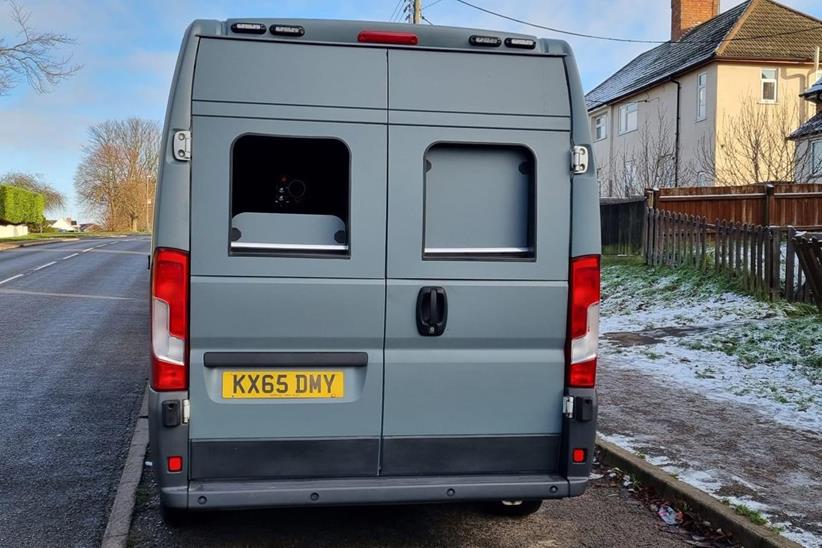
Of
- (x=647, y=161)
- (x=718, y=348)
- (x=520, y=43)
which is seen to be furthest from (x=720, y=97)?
(x=520, y=43)

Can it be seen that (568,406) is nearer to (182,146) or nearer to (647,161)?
(182,146)

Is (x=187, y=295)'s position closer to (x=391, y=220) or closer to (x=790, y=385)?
(x=391, y=220)

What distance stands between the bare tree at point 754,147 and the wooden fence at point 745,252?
395 inches

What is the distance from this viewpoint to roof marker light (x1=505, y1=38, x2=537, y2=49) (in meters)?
3.74

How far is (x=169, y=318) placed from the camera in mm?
3461

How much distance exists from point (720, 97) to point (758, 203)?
13181 millimetres

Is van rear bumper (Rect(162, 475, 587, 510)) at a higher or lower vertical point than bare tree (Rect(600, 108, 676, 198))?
lower

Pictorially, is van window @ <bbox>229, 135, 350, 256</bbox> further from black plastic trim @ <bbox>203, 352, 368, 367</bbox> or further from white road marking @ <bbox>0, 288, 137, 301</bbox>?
white road marking @ <bbox>0, 288, 137, 301</bbox>

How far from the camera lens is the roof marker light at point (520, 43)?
3.74 m

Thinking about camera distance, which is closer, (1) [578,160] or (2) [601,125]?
(1) [578,160]

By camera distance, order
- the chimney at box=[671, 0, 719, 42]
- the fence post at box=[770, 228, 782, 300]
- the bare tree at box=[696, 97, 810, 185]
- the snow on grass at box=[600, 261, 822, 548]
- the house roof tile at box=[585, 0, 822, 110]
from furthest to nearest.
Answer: the chimney at box=[671, 0, 719, 42] → the house roof tile at box=[585, 0, 822, 110] → the bare tree at box=[696, 97, 810, 185] → the fence post at box=[770, 228, 782, 300] → the snow on grass at box=[600, 261, 822, 548]

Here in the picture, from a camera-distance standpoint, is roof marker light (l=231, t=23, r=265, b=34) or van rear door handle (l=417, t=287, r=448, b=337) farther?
van rear door handle (l=417, t=287, r=448, b=337)

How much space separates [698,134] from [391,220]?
1199 inches

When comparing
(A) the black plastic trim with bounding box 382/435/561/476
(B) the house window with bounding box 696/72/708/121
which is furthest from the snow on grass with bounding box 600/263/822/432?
(B) the house window with bounding box 696/72/708/121
